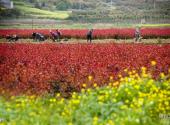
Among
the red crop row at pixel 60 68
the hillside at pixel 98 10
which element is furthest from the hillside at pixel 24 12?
the red crop row at pixel 60 68

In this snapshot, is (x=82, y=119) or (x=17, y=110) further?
(x=17, y=110)

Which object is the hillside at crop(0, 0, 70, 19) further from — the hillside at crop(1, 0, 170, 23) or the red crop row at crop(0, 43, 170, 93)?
the red crop row at crop(0, 43, 170, 93)

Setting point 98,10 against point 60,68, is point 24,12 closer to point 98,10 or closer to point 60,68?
point 98,10

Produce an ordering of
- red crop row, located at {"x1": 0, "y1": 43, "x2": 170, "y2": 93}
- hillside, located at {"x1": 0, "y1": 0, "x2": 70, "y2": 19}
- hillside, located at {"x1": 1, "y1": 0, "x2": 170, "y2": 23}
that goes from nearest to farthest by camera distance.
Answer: red crop row, located at {"x1": 0, "y1": 43, "x2": 170, "y2": 93} < hillside, located at {"x1": 0, "y1": 0, "x2": 70, "y2": 19} < hillside, located at {"x1": 1, "y1": 0, "x2": 170, "y2": 23}

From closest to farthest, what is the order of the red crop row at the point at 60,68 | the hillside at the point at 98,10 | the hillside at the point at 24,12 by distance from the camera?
1. the red crop row at the point at 60,68
2. the hillside at the point at 24,12
3. the hillside at the point at 98,10

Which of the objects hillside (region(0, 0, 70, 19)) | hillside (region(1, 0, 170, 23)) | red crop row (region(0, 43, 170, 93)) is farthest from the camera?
hillside (region(1, 0, 170, 23))

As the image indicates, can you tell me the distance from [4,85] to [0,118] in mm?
3220

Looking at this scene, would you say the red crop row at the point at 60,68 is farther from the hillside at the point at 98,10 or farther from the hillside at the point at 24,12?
the hillside at the point at 98,10

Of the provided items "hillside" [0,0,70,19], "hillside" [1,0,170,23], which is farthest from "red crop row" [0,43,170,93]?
"hillside" [1,0,170,23]

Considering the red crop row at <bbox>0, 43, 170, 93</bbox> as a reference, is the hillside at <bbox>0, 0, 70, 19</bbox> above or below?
above

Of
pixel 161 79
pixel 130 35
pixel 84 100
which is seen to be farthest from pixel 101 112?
pixel 130 35

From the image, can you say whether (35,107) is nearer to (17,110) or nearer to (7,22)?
(17,110)

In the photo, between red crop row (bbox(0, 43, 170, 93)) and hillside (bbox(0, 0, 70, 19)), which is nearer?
red crop row (bbox(0, 43, 170, 93))

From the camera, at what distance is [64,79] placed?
13984 millimetres
